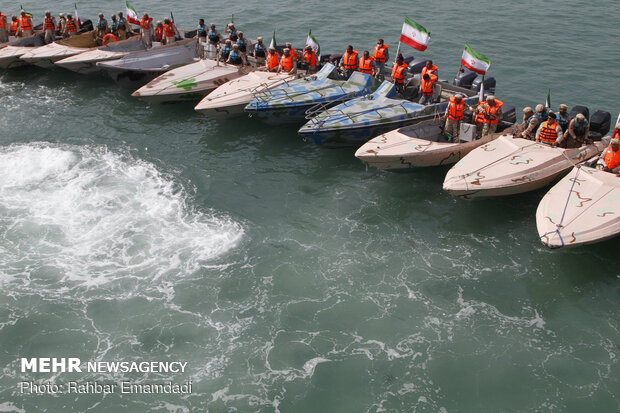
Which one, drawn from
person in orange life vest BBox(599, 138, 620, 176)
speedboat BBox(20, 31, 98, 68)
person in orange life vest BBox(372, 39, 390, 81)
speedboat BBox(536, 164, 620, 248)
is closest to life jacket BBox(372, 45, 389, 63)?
person in orange life vest BBox(372, 39, 390, 81)

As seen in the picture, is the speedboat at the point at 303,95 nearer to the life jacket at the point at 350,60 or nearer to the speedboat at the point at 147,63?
the life jacket at the point at 350,60

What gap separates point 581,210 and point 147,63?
17.2m

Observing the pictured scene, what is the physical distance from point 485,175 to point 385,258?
141 inches

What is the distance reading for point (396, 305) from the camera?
1233cm

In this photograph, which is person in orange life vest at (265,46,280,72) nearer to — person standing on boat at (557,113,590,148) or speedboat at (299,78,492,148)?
speedboat at (299,78,492,148)

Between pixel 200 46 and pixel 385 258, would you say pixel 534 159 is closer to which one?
pixel 385 258

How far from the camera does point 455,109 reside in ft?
54.7

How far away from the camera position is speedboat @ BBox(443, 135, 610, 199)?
573 inches

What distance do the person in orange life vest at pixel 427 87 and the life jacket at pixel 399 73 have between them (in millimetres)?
824

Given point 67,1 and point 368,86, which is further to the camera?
point 67,1

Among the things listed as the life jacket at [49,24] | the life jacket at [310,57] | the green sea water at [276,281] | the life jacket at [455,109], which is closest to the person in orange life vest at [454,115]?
the life jacket at [455,109]

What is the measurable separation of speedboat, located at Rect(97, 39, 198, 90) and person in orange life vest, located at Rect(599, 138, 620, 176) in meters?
16.2

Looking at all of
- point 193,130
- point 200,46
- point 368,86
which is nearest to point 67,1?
point 200,46

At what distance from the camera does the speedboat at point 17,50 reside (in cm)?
2428
